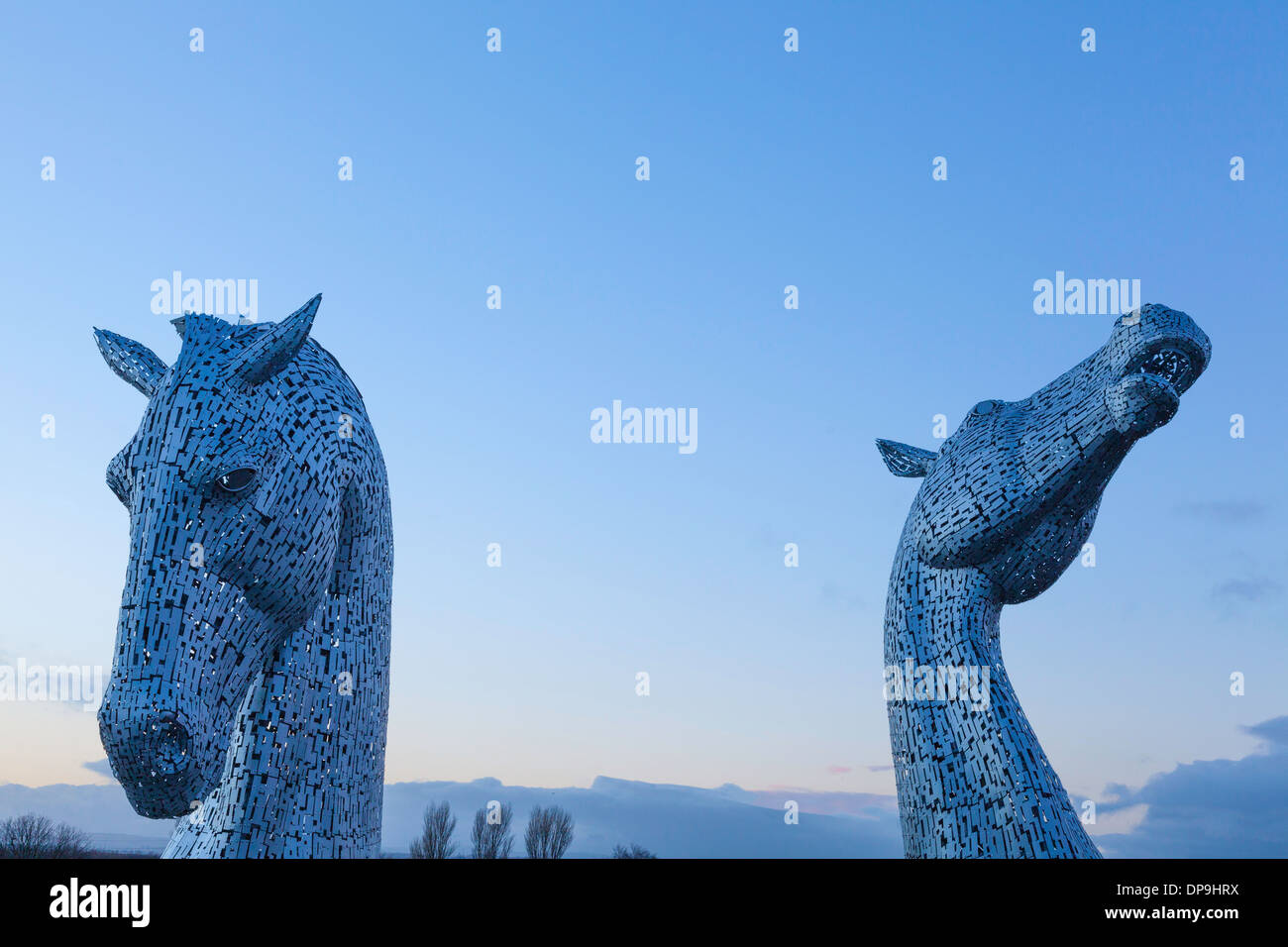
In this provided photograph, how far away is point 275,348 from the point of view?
10.2 feet

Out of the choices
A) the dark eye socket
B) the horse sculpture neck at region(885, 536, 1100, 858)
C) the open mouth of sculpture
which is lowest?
the horse sculpture neck at region(885, 536, 1100, 858)

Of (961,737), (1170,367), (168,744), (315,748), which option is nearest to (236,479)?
(168,744)

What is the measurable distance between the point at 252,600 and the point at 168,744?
0.47 metres

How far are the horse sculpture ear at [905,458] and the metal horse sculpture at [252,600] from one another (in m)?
2.51

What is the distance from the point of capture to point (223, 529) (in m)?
2.92

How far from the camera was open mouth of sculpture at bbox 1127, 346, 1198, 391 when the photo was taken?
392 centimetres


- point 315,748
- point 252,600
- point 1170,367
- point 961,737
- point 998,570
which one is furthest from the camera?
point 998,570

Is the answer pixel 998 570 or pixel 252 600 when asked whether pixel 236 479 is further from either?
pixel 998 570

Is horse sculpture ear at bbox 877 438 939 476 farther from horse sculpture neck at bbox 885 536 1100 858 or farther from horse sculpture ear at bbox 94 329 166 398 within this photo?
horse sculpture ear at bbox 94 329 166 398

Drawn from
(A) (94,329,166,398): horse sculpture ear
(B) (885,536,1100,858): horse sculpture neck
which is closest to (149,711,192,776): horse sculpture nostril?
(A) (94,329,166,398): horse sculpture ear

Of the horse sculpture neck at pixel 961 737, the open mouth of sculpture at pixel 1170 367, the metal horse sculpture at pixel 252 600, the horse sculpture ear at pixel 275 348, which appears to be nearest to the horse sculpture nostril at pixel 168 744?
the metal horse sculpture at pixel 252 600
